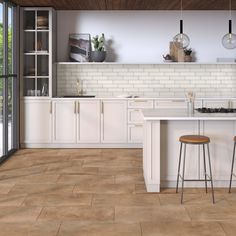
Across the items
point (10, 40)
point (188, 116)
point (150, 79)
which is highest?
point (10, 40)

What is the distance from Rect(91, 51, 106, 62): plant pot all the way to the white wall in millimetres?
372

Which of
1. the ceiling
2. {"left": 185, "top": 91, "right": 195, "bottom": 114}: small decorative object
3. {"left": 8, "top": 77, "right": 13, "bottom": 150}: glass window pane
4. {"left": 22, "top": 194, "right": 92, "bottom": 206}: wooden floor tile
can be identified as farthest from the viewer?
{"left": 8, "top": 77, "right": 13, "bottom": 150}: glass window pane

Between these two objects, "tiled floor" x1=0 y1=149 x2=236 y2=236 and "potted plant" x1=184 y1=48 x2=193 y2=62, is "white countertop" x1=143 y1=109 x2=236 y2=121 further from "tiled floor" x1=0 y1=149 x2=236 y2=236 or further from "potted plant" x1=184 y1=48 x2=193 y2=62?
"potted plant" x1=184 y1=48 x2=193 y2=62

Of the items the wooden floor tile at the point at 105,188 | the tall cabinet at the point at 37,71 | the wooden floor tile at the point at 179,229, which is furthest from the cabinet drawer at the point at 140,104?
the wooden floor tile at the point at 179,229

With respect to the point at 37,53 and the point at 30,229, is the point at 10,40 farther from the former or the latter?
the point at 30,229

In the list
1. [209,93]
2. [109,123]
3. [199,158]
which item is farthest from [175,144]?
[209,93]

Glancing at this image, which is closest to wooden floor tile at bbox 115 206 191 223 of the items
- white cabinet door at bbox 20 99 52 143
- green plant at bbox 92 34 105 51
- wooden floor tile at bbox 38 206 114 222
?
wooden floor tile at bbox 38 206 114 222

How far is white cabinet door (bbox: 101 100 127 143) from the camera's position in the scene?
8086mm

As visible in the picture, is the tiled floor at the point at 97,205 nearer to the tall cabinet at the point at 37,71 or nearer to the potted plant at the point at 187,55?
the tall cabinet at the point at 37,71

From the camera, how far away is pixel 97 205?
15.3ft

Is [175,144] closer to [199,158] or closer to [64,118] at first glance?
[199,158]

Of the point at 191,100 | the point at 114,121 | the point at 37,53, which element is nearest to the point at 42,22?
the point at 37,53

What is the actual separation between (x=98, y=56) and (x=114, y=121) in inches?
49.5

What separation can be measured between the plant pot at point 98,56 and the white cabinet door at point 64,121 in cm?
94
